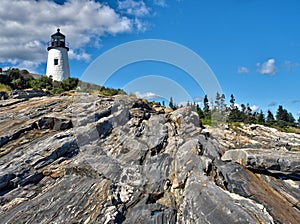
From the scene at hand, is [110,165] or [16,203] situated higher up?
[110,165]

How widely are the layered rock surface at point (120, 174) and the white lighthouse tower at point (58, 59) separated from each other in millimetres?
21073

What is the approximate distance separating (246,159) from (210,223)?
23.4 feet

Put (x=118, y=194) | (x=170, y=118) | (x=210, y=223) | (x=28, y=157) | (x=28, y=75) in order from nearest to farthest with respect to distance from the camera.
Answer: (x=210, y=223), (x=118, y=194), (x=28, y=157), (x=170, y=118), (x=28, y=75)

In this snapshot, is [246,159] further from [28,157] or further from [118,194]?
[28,157]

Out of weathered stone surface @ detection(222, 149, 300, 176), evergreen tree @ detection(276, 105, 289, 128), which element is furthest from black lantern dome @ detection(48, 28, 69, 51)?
evergreen tree @ detection(276, 105, 289, 128)

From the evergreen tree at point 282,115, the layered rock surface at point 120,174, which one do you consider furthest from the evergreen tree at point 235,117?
the layered rock surface at point 120,174

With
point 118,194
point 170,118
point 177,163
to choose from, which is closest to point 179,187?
point 177,163

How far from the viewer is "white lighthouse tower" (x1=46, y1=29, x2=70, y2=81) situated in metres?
43.5

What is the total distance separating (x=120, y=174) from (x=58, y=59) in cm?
3173

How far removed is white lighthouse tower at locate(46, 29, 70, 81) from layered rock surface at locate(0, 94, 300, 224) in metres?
21.1

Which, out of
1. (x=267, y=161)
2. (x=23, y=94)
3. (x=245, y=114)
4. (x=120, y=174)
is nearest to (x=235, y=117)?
(x=245, y=114)

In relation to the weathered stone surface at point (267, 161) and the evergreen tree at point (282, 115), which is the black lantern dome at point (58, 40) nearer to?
the weathered stone surface at point (267, 161)

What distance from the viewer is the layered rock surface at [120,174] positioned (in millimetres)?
13539

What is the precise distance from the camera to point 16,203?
13773 millimetres
